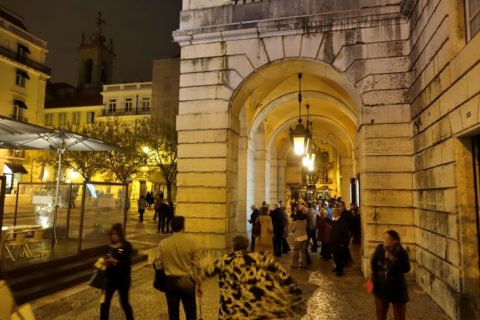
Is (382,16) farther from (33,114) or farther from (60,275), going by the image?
(33,114)

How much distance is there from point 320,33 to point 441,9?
342 cm

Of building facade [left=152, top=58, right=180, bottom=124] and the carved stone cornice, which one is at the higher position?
building facade [left=152, top=58, right=180, bottom=124]

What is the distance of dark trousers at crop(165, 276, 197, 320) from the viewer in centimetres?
448

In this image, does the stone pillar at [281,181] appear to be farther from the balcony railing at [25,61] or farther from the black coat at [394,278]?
the balcony railing at [25,61]

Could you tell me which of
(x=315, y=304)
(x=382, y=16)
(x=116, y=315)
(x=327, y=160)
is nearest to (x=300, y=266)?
(x=315, y=304)

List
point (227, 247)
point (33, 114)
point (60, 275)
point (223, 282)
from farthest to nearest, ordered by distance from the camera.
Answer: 1. point (33, 114)
2. point (227, 247)
3. point (60, 275)
4. point (223, 282)

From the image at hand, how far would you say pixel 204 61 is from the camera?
32.5 feet

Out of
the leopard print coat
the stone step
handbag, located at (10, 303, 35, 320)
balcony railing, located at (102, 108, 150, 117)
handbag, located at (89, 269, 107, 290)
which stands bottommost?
the stone step

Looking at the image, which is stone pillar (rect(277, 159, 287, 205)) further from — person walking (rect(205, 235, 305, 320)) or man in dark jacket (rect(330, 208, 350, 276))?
person walking (rect(205, 235, 305, 320))

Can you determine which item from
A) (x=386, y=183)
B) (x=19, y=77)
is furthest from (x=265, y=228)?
(x=19, y=77)

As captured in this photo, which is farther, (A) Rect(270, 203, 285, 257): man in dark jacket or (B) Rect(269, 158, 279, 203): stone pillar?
(B) Rect(269, 158, 279, 203): stone pillar

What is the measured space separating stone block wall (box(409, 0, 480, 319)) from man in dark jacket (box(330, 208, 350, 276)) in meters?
1.72

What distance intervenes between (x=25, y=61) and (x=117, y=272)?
3927 cm

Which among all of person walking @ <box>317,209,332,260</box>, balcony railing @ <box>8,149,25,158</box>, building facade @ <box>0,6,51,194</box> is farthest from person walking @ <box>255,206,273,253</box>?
balcony railing @ <box>8,149,25,158</box>
